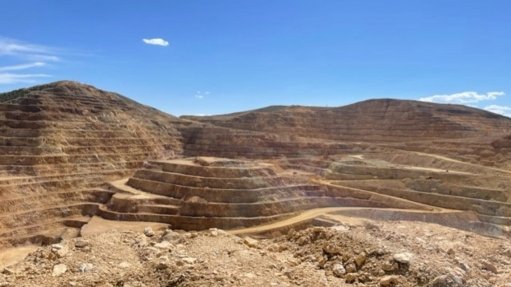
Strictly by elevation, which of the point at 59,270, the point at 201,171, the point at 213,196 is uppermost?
the point at 201,171

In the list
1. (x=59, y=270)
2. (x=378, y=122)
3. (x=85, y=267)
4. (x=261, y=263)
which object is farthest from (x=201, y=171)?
(x=378, y=122)

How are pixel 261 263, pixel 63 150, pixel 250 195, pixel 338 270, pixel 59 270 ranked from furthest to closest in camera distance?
pixel 63 150, pixel 250 195, pixel 338 270, pixel 261 263, pixel 59 270

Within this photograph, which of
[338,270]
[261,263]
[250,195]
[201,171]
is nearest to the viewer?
[261,263]

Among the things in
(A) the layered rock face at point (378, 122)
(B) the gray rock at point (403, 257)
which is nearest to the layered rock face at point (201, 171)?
(A) the layered rock face at point (378, 122)

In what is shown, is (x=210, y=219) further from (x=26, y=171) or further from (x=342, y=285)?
(x=342, y=285)

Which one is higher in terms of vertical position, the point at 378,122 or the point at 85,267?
the point at 378,122

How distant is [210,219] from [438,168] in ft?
103

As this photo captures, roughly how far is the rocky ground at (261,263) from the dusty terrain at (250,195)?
0.22 ft

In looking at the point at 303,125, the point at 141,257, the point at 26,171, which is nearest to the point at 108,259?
the point at 141,257

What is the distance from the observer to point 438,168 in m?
58.3

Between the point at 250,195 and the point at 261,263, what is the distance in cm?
2801

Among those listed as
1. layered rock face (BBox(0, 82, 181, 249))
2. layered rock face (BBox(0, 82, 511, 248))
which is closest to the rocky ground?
layered rock face (BBox(0, 82, 511, 248))

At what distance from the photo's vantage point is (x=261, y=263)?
1588 cm

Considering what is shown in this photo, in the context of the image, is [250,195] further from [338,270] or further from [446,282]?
[446,282]
